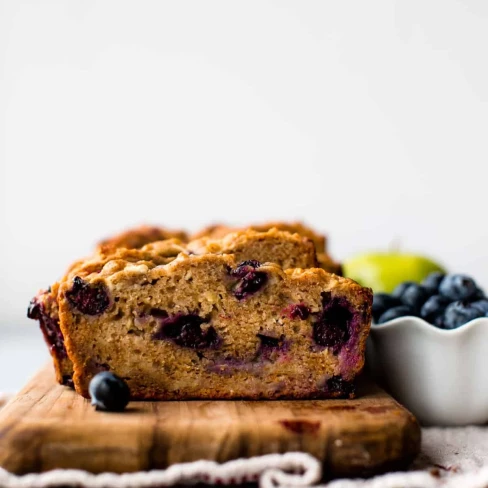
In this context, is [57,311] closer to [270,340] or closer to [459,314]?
[270,340]

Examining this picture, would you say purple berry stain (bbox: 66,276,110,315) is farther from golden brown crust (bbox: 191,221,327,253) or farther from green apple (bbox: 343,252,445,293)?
green apple (bbox: 343,252,445,293)

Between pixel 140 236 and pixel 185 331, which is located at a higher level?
pixel 140 236

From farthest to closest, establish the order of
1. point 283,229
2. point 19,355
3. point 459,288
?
point 19,355 → point 283,229 → point 459,288

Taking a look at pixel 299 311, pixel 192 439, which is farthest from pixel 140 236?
pixel 192 439

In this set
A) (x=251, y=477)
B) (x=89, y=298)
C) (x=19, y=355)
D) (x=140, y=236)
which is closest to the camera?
(x=251, y=477)

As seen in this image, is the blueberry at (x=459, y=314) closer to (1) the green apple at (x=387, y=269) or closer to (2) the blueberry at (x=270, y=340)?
(2) the blueberry at (x=270, y=340)

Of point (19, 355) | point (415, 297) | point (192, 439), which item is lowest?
point (19, 355)

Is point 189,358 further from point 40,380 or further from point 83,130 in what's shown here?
point 83,130
